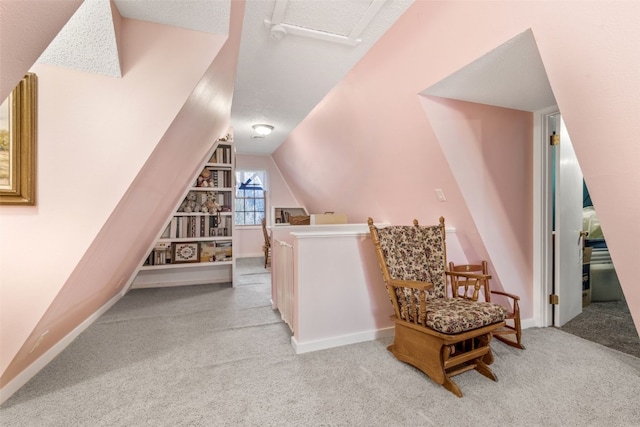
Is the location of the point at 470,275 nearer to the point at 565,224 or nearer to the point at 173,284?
the point at 565,224

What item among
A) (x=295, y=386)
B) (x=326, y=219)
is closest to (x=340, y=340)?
(x=295, y=386)

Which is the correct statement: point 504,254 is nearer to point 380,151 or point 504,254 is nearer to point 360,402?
point 380,151

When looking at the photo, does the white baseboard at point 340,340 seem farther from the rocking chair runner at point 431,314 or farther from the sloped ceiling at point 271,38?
the sloped ceiling at point 271,38

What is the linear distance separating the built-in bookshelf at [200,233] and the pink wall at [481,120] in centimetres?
148

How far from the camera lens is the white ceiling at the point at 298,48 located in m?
1.33

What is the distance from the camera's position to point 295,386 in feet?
5.73

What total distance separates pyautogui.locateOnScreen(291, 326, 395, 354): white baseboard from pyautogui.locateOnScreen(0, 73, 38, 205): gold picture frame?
186 cm

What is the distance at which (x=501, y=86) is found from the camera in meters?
1.99

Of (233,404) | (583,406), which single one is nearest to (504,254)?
(583,406)

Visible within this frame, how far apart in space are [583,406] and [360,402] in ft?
4.03

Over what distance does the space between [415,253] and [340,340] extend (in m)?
0.94

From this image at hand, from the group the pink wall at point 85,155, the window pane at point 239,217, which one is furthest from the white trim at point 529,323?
the window pane at point 239,217

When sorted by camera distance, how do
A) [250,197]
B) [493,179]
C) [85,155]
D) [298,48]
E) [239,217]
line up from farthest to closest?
[250,197] < [239,217] < [493,179] < [298,48] < [85,155]

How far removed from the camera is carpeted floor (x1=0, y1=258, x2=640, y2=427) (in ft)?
4.87
